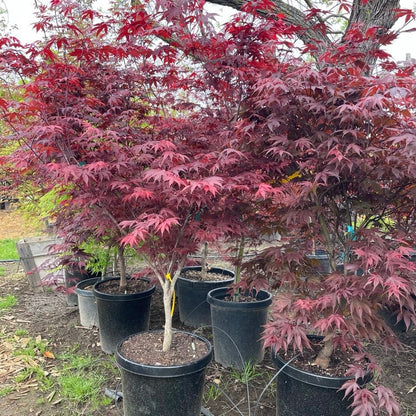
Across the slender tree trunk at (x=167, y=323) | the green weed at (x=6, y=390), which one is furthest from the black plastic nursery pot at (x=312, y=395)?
the green weed at (x=6, y=390)

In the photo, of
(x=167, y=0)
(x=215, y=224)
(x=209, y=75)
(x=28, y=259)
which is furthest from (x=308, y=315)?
(x=28, y=259)

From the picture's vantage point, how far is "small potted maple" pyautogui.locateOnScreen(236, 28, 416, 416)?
1969mm

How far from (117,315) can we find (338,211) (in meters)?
2.10

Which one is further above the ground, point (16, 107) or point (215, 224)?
point (16, 107)

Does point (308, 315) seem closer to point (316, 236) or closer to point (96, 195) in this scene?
point (316, 236)

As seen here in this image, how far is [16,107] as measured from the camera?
2637 millimetres

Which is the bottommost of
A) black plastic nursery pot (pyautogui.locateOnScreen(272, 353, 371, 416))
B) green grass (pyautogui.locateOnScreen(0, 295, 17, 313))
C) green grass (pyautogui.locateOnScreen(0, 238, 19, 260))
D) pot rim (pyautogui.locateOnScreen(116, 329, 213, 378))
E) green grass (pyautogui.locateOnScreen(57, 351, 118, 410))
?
green grass (pyautogui.locateOnScreen(57, 351, 118, 410))

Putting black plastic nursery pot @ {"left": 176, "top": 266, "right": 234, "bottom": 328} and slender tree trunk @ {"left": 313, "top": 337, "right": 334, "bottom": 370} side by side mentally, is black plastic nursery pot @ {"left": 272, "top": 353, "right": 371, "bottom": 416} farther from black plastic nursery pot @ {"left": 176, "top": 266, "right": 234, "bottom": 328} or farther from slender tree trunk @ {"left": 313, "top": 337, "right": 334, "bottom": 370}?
black plastic nursery pot @ {"left": 176, "top": 266, "right": 234, "bottom": 328}

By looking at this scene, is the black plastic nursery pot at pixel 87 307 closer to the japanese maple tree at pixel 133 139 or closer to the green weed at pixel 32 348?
the green weed at pixel 32 348

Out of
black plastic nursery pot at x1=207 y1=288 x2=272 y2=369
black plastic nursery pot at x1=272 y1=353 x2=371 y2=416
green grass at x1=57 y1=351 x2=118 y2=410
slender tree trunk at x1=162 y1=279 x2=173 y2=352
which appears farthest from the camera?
black plastic nursery pot at x1=207 y1=288 x2=272 y2=369

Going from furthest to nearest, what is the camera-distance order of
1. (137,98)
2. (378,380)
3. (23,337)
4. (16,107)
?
1. (23,337)
2. (137,98)
3. (378,380)
4. (16,107)

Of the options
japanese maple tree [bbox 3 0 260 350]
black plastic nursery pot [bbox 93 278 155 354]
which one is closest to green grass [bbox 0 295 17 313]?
black plastic nursery pot [bbox 93 278 155 354]

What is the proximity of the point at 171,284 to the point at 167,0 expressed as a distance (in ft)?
6.04

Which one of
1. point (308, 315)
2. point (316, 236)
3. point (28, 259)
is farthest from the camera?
point (28, 259)
